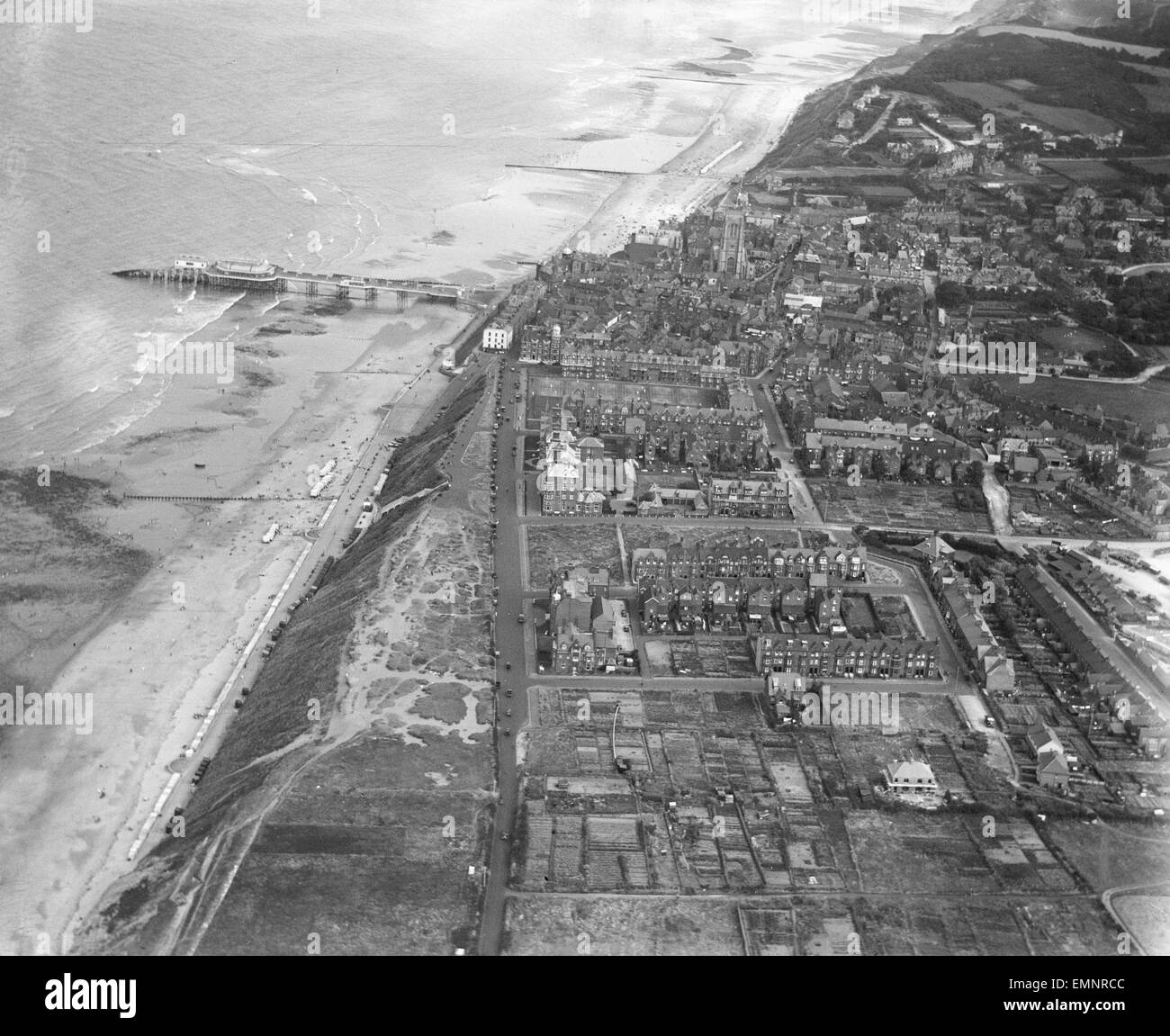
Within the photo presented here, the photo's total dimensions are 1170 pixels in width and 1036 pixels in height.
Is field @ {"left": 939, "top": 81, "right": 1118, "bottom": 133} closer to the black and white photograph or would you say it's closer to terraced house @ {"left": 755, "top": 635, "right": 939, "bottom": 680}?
the black and white photograph

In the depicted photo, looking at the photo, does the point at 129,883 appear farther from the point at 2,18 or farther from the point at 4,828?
the point at 2,18

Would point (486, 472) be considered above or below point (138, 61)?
below

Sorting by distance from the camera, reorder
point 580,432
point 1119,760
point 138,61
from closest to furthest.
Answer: point 1119,760, point 580,432, point 138,61

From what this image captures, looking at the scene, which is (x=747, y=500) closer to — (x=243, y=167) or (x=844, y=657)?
(x=844, y=657)

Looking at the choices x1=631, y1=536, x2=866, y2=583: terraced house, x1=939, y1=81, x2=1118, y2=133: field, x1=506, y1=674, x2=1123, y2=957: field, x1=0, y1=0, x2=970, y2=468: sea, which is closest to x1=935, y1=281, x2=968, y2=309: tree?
x1=0, y1=0, x2=970, y2=468: sea

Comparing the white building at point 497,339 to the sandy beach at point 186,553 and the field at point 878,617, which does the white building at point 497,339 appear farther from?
the field at point 878,617

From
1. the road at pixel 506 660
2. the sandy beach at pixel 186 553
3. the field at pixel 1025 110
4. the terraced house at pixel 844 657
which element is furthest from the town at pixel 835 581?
the field at pixel 1025 110

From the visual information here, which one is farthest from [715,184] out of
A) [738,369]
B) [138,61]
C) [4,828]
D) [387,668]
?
[4,828]
